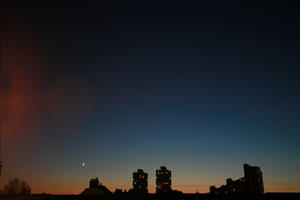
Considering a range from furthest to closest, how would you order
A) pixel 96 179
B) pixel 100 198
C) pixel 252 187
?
pixel 252 187 → pixel 96 179 → pixel 100 198

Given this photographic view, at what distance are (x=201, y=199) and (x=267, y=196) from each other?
436 inches

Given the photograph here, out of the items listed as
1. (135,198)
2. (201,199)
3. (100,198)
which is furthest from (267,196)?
(100,198)

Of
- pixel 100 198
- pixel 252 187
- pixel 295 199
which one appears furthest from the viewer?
pixel 252 187

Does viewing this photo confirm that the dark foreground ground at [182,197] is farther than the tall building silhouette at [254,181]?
No

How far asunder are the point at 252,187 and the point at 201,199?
171 m

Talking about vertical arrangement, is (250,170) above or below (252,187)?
above

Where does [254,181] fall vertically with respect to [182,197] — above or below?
below

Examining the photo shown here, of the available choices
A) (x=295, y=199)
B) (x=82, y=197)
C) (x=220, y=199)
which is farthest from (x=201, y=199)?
(x=82, y=197)

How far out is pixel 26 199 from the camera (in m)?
48.2

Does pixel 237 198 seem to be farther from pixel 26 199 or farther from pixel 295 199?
pixel 26 199

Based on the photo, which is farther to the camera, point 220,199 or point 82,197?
point 82,197

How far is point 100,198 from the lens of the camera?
4634 centimetres

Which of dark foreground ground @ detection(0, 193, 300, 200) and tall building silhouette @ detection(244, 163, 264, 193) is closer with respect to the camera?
dark foreground ground @ detection(0, 193, 300, 200)

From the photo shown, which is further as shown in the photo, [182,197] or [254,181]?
[254,181]
